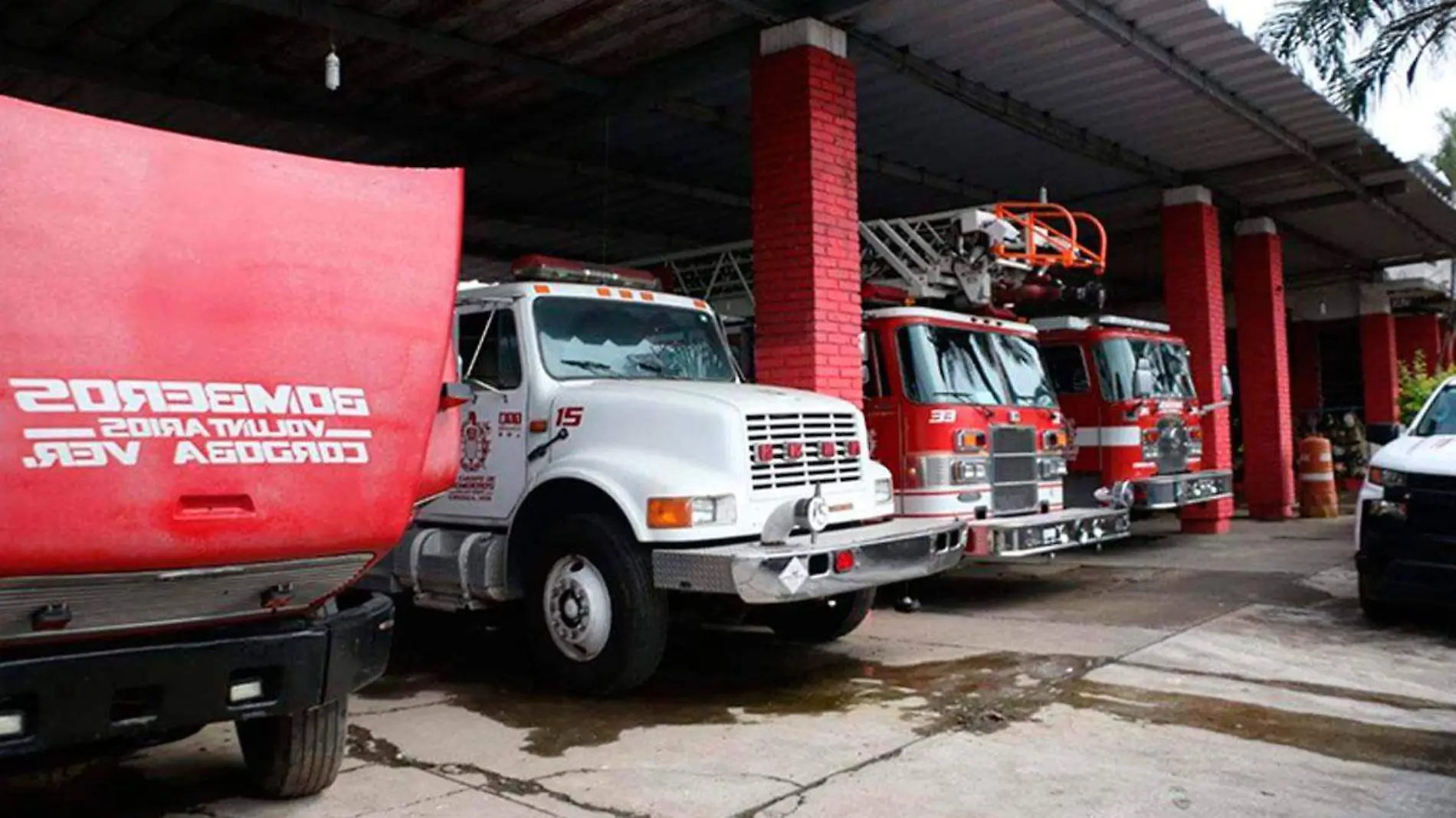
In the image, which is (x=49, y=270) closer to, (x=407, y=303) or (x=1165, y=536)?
(x=407, y=303)

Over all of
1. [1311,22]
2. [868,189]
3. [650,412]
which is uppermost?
[1311,22]

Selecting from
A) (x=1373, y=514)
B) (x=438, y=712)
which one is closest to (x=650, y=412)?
(x=438, y=712)

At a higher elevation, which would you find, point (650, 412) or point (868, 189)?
point (868, 189)

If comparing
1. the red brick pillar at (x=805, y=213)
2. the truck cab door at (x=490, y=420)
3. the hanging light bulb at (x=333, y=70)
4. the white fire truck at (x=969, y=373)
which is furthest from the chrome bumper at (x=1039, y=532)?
the hanging light bulb at (x=333, y=70)

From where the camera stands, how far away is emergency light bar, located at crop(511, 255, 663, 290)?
7078 millimetres

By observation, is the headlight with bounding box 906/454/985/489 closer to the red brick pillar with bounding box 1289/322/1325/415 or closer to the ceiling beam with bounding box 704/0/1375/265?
the ceiling beam with bounding box 704/0/1375/265

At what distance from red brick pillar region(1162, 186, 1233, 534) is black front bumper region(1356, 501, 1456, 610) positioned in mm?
7229

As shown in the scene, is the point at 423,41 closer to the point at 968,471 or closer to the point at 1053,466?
the point at 968,471

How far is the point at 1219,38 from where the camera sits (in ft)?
33.2

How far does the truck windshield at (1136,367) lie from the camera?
465 inches

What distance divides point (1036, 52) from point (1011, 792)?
298 inches

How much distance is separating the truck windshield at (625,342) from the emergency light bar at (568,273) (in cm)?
19

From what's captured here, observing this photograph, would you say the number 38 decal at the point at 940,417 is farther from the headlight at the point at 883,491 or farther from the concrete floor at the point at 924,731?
the headlight at the point at 883,491

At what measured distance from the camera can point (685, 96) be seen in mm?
10680
